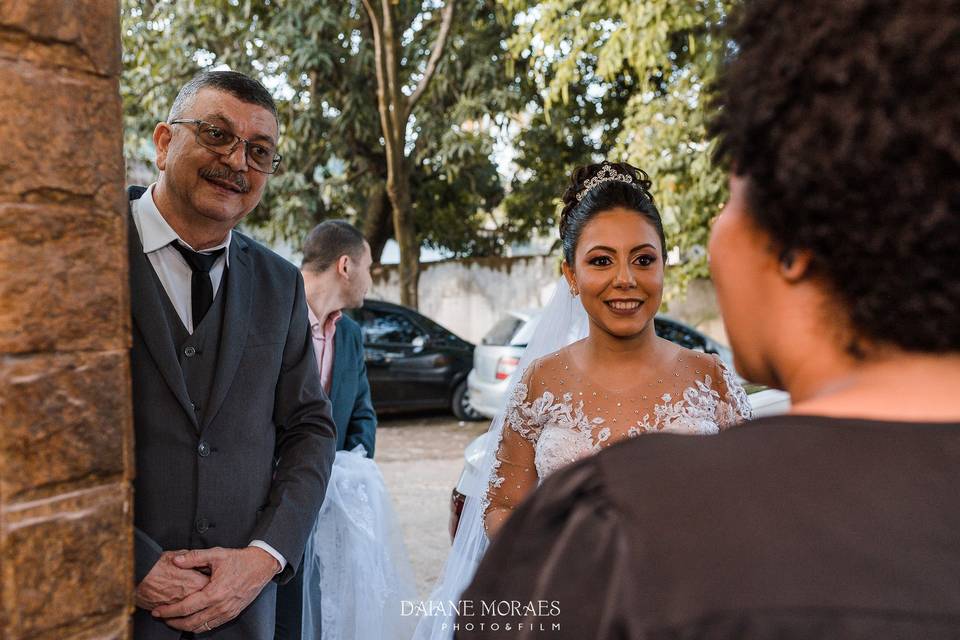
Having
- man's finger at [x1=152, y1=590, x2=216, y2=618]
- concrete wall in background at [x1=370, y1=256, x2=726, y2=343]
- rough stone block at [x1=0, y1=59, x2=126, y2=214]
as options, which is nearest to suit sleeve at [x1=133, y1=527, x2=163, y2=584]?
man's finger at [x1=152, y1=590, x2=216, y2=618]

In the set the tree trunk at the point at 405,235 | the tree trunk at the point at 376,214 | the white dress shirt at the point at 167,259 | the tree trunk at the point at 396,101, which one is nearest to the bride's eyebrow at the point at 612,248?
the white dress shirt at the point at 167,259

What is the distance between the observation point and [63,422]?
48.8 inches

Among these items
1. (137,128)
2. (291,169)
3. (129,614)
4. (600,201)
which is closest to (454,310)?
(291,169)

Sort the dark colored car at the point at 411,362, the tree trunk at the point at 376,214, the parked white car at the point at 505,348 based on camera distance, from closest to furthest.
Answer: the parked white car at the point at 505,348
the dark colored car at the point at 411,362
the tree trunk at the point at 376,214

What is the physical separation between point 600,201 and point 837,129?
196 cm

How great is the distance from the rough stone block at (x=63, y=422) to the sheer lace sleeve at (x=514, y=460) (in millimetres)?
1490

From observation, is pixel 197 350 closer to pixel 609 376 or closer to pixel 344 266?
pixel 609 376

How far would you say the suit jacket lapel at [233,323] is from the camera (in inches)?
84.1

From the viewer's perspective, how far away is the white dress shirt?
7.22ft

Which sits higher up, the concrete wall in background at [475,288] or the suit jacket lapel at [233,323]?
the suit jacket lapel at [233,323]

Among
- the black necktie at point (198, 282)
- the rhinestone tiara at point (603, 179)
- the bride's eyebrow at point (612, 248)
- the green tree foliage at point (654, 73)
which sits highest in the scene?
the green tree foliage at point (654, 73)

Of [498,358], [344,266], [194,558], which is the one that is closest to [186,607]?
[194,558]

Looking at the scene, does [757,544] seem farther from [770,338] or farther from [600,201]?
[600,201]

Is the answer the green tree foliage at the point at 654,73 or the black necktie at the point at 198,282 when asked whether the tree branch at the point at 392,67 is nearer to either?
the green tree foliage at the point at 654,73
